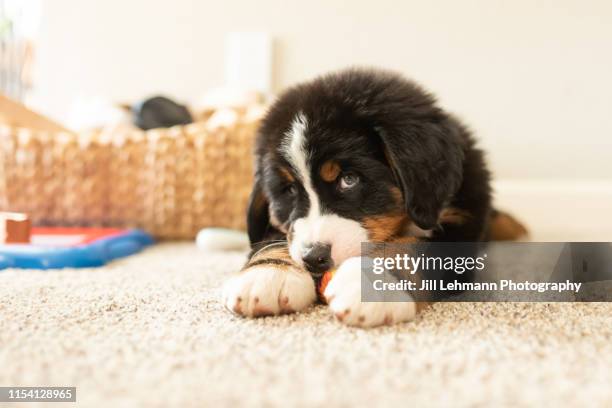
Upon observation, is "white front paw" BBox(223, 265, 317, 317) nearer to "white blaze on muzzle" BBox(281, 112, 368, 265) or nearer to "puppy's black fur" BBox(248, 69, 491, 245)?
"white blaze on muzzle" BBox(281, 112, 368, 265)

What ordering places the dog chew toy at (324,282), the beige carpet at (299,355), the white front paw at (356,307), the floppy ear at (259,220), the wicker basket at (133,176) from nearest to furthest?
the beige carpet at (299,355), the white front paw at (356,307), the dog chew toy at (324,282), the floppy ear at (259,220), the wicker basket at (133,176)

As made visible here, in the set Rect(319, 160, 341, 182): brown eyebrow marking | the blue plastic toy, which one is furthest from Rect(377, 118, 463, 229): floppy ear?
the blue plastic toy

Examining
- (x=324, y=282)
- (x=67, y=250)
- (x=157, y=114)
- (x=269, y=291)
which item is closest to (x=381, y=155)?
(x=324, y=282)

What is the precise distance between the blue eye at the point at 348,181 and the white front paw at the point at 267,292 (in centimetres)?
27

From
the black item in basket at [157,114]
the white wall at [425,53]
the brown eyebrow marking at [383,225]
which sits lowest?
the brown eyebrow marking at [383,225]

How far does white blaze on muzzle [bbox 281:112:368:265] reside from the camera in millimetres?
1165

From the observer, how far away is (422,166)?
47.4 inches

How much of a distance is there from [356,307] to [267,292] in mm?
189

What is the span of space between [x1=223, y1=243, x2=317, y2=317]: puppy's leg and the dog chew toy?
0.01 meters

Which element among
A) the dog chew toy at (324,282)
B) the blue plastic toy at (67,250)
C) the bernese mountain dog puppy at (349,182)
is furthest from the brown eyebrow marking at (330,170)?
the blue plastic toy at (67,250)

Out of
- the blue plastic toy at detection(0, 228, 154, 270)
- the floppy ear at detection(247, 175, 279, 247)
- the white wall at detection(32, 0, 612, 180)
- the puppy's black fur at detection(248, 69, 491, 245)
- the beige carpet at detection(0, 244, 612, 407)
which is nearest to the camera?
the beige carpet at detection(0, 244, 612, 407)

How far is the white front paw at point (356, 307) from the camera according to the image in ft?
3.09

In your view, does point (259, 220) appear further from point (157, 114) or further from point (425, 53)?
point (425, 53)

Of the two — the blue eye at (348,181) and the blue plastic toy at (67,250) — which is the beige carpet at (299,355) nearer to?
the blue eye at (348,181)
